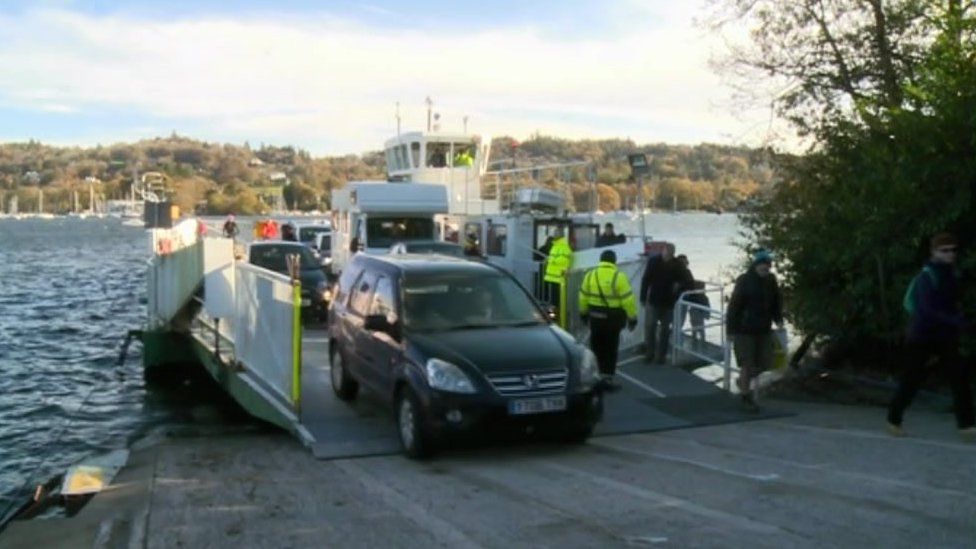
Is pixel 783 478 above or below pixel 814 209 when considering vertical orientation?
below

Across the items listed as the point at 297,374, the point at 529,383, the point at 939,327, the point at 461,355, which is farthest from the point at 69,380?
the point at 939,327

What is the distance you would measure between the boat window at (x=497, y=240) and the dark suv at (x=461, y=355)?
14074mm

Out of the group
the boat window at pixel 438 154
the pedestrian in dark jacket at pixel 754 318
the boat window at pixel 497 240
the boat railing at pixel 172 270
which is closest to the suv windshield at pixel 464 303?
the pedestrian in dark jacket at pixel 754 318

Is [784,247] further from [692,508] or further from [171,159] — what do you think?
[171,159]

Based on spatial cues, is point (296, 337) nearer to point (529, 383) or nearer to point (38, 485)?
point (529, 383)

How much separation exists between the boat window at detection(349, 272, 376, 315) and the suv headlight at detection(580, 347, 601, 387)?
2.61m

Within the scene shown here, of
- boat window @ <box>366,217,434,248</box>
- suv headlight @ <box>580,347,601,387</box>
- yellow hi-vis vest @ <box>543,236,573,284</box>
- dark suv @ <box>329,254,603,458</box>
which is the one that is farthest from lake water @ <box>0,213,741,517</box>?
suv headlight @ <box>580,347,601,387</box>

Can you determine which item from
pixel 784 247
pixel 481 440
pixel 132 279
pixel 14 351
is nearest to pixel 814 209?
pixel 784 247

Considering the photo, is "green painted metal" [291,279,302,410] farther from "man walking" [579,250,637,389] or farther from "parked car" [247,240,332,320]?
"parked car" [247,240,332,320]

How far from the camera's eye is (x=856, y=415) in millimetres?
11422

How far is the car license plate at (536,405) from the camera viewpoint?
919cm

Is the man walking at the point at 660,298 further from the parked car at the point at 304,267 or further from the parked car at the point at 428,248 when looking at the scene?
the parked car at the point at 304,267

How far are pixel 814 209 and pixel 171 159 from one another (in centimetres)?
13844

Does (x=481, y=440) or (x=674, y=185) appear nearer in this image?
(x=481, y=440)
